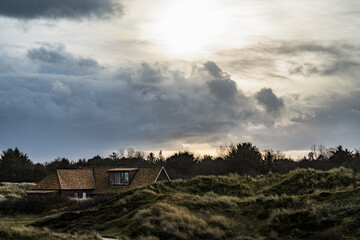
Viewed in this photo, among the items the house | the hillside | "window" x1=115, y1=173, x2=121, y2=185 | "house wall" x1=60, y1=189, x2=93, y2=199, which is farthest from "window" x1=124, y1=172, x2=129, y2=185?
the hillside

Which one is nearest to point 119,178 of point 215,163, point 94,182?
point 94,182

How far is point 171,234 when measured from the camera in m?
20.6

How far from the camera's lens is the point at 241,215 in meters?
24.2

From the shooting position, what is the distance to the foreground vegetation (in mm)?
19219

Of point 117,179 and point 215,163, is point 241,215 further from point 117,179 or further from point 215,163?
point 215,163

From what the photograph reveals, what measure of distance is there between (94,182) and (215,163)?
3370 cm

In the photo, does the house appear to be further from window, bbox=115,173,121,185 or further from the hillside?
the hillside

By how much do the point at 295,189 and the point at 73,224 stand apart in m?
17.0

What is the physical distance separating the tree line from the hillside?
3156cm

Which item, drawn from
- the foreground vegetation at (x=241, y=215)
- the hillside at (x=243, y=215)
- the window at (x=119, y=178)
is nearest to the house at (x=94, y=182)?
the window at (x=119, y=178)

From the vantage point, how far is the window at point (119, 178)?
5550cm

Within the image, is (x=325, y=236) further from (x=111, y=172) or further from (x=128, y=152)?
(x=128, y=152)

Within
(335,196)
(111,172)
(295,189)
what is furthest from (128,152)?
(335,196)

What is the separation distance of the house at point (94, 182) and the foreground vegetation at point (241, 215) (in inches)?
759
